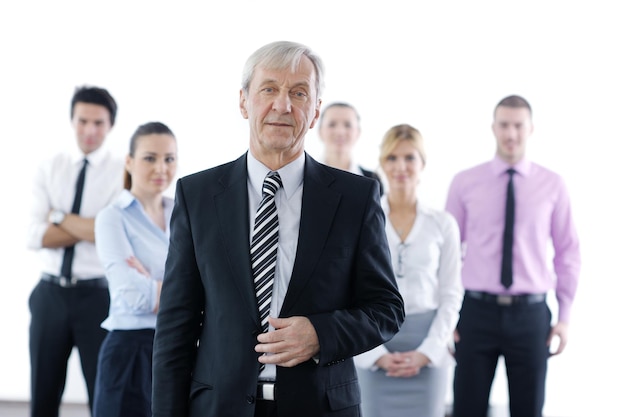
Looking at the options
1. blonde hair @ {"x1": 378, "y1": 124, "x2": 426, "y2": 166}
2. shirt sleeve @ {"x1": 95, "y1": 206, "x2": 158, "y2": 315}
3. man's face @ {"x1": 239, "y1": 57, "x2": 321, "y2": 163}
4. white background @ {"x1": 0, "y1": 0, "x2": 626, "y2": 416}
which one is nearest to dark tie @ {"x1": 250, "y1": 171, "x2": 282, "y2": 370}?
man's face @ {"x1": 239, "y1": 57, "x2": 321, "y2": 163}

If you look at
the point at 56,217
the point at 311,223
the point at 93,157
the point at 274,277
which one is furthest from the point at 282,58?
the point at 93,157

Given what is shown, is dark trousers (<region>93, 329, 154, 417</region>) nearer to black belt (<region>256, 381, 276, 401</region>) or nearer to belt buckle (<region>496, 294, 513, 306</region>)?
black belt (<region>256, 381, 276, 401</region>)

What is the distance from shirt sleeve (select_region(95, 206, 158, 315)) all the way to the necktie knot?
1058 mm

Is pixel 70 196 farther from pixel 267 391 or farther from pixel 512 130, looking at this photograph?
pixel 267 391

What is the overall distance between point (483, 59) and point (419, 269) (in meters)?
2.17

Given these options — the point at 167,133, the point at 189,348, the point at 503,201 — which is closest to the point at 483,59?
the point at 503,201

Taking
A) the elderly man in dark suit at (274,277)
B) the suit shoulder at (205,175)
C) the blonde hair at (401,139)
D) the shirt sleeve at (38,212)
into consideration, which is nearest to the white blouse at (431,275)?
the blonde hair at (401,139)

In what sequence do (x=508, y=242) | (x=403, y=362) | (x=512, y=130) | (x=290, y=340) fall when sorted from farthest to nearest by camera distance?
(x=512, y=130), (x=508, y=242), (x=403, y=362), (x=290, y=340)

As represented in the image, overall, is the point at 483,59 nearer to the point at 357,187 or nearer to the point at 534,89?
the point at 534,89

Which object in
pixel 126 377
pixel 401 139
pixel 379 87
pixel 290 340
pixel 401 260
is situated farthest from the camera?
pixel 379 87

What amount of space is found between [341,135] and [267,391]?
282cm

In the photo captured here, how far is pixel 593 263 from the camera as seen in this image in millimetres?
4980

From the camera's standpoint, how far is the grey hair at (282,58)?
5.97ft

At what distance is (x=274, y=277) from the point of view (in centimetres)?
182
